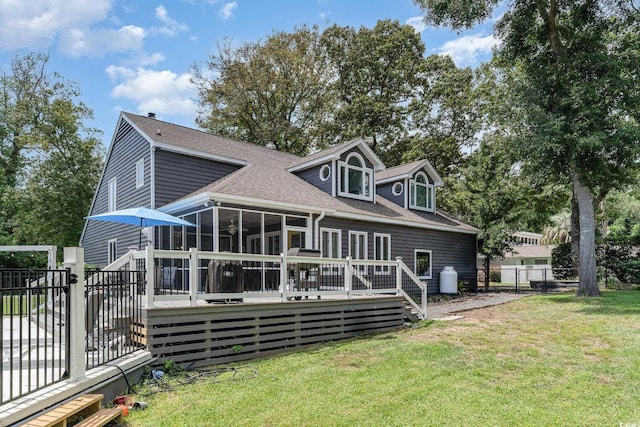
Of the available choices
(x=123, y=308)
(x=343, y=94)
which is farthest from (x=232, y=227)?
(x=343, y=94)

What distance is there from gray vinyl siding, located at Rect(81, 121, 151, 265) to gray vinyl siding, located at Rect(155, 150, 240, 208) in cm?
40

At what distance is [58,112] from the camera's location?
2150cm

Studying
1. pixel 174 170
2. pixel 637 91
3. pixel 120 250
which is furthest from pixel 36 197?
pixel 637 91

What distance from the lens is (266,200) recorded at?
37.3 feet

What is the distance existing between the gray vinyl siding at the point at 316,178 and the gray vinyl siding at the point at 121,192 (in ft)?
18.8

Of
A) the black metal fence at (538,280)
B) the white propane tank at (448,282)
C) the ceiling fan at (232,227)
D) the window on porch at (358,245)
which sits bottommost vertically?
the black metal fence at (538,280)

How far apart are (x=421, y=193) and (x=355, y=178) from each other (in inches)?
173

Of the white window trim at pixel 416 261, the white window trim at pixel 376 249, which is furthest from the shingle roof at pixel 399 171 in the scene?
the white window trim at pixel 376 249

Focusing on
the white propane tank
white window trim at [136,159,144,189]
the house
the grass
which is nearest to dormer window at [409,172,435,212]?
the house

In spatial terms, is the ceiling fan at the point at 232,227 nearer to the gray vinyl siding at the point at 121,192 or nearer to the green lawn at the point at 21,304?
the gray vinyl siding at the point at 121,192

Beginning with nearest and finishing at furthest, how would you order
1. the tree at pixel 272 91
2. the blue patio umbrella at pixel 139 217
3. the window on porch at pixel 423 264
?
the blue patio umbrella at pixel 139 217, the window on porch at pixel 423 264, the tree at pixel 272 91

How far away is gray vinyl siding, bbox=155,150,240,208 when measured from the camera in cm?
1268

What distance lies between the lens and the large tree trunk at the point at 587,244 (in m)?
15.2

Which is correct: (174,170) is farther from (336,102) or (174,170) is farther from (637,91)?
(336,102)
